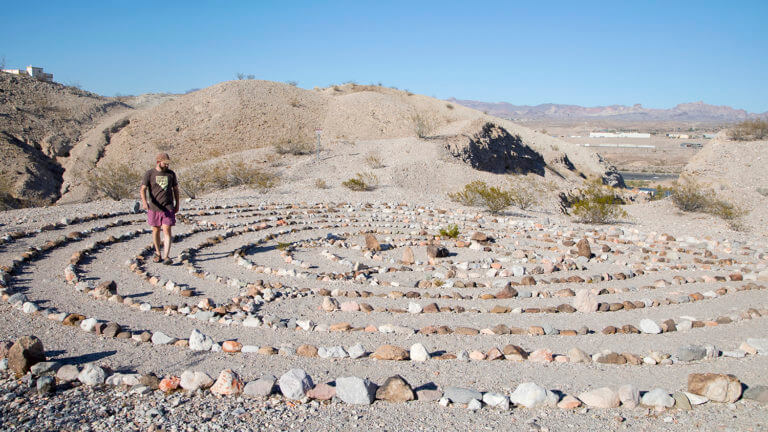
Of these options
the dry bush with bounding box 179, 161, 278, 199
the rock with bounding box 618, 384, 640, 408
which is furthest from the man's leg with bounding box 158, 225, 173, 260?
the dry bush with bounding box 179, 161, 278, 199

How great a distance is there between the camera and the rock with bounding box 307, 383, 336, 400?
395 centimetres

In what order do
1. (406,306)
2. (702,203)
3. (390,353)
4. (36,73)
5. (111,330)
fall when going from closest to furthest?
(390,353)
(111,330)
(406,306)
(702,203)
(36,73)

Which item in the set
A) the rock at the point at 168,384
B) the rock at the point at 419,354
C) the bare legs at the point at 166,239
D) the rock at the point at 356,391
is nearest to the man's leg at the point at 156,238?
the bare legs at the point at 166,239

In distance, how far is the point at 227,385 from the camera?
13.1 ft

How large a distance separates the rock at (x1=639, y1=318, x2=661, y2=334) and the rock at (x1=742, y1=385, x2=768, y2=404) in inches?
61.6

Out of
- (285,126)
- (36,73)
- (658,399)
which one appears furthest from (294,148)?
(36,73)

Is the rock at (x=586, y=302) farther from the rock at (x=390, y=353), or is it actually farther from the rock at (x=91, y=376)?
the rock at (x=91, y=376)

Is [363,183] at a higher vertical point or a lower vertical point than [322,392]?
higher

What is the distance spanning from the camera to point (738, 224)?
14312 mm

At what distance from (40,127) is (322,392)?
3071cm

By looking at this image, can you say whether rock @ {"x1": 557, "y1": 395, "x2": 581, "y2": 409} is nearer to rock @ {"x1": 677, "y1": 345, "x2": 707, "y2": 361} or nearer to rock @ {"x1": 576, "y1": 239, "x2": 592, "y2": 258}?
rock @ {"x1": 677, "y1": 345, "x2": 707, "y2": 361}

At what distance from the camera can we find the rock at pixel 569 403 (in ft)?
12.7

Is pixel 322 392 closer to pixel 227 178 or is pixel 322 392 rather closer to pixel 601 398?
pixel 601 398

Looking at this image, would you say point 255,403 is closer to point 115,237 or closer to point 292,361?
point 292,361
